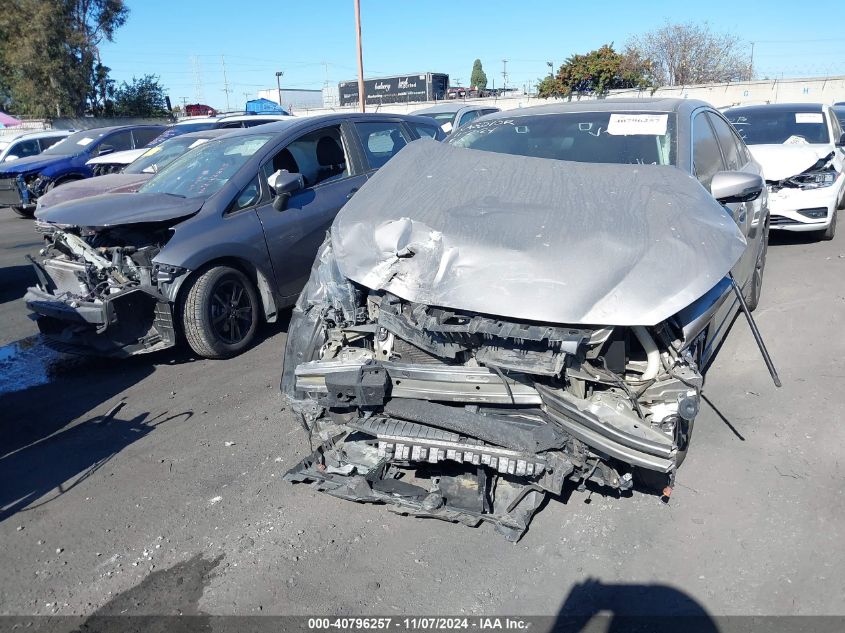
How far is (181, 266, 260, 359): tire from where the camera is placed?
15.6ft

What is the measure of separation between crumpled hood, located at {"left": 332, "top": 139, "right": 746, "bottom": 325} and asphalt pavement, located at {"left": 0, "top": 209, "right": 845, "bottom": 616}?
1.14 meters

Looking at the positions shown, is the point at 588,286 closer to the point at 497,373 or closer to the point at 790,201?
the point at 497,373

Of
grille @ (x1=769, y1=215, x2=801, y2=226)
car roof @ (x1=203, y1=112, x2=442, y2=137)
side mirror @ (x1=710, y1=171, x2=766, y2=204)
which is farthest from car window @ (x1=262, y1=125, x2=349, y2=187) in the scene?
grille @ (x1=769, y1=215, x2=801, y2=226)

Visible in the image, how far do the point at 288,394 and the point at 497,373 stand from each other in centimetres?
113

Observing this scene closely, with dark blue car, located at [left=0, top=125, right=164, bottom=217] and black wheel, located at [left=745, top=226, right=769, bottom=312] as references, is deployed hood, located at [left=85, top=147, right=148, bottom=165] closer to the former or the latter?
dark blue car, located at [left=0, top=125, right=164, bottom=217]

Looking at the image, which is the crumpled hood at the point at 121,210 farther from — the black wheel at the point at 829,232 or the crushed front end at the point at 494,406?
the black wheel at the point at 829,232

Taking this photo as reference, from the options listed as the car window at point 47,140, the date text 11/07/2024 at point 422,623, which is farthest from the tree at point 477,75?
the date text 11/07/2024 at point 422,623

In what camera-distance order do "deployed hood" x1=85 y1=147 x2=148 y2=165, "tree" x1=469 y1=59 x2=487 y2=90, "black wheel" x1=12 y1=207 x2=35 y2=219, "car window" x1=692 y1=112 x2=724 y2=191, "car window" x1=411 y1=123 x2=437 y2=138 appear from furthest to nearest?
"tree" x1=469 y1=59 x2=487 y2=90 → "black wheel" x1=12 y1=207 x2=35 y2=219 → "deployed hood" x1=85 y1=147 x2=148 y2=165 → "car window" x1=411 y1=123 x2=437 y2=138 → "car window" x1=692 y1=112 x2=724 y2=191

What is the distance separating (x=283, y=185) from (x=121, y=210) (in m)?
1.24

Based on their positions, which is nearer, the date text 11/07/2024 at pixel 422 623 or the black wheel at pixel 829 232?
the date text 11/07/2024 at pixel 422 623

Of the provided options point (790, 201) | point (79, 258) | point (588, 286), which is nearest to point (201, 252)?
point (79, 258)

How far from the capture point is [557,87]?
32.2m

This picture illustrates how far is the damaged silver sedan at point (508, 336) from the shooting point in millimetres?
2486

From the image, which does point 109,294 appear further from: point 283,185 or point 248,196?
point 283,185
